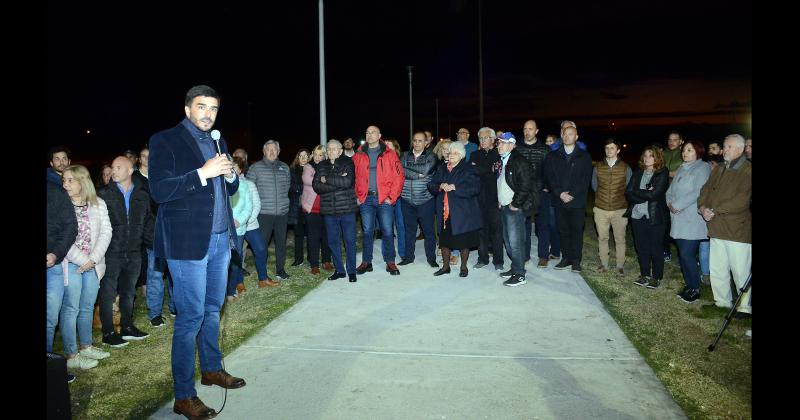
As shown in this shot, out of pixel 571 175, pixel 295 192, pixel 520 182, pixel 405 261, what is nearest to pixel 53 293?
pixel 295 192

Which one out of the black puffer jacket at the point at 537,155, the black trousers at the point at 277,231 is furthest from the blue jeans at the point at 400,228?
the black puffer jacket at the point at 537,155

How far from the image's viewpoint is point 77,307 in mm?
5242

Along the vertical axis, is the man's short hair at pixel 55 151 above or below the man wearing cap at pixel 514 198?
above

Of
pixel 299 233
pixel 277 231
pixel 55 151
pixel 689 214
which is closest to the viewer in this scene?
pixel 55 151

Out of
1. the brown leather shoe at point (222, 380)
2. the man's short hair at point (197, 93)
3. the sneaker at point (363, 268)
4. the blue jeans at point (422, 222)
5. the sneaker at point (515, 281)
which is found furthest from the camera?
the blue jeans at point (422, 222)

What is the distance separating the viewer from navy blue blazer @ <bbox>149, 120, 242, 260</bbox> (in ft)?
12.5

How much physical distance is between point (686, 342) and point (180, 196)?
4711 millimetres

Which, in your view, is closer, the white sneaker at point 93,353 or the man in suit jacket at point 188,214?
the man in suit jacket at point 188,214

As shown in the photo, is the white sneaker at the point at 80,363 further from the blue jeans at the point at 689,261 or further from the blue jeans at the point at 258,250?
the blue jeans at the point at 689,261

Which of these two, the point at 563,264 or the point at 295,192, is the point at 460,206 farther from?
the point at 295,192

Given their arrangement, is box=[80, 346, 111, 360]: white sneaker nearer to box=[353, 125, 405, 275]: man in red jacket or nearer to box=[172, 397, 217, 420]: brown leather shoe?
box=[172, 397, 217, 420]: brown leather shoe

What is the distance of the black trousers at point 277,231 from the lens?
8.62 m

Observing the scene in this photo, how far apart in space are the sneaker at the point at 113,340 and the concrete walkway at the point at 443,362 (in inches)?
53.4

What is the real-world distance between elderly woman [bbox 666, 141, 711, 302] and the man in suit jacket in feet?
19.3
